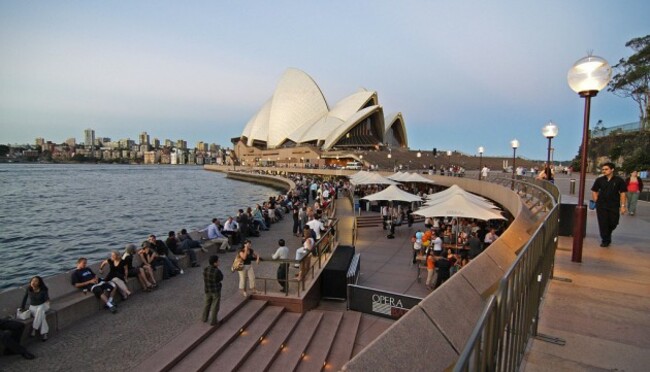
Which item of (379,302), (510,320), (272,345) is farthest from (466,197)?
(510,320)

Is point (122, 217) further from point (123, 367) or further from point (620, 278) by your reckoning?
point (620, 278)

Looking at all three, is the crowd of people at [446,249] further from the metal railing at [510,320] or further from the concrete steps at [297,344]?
the metal railing at [510,320]

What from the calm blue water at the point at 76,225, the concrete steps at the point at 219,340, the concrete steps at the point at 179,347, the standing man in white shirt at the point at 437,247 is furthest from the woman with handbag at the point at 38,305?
the standing man in white shirt at the point at 437,247

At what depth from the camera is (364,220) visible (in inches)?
744

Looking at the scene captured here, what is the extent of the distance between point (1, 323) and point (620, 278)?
385 inches

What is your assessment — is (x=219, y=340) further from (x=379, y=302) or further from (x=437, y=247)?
(x=437, y=247)

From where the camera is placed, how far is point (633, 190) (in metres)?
9.59

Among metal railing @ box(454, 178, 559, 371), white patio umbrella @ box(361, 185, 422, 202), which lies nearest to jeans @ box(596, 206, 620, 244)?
metal railing @ box(454, 178, 559, 371)

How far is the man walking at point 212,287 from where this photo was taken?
23.1 ft

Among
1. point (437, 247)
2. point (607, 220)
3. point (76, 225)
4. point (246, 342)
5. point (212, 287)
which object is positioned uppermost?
point (607, 220)

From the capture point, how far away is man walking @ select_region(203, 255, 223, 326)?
7.03m

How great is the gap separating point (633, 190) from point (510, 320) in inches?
416

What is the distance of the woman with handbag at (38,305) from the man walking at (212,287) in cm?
297

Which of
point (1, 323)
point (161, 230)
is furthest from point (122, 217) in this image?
point (1, 323)
